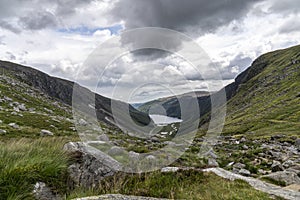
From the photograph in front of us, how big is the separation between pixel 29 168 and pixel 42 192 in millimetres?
823

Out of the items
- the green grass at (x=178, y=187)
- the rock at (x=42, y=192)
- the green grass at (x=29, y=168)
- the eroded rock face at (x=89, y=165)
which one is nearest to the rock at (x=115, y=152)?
the eroded rock face at (x=89, y=165)

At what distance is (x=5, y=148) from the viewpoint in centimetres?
898

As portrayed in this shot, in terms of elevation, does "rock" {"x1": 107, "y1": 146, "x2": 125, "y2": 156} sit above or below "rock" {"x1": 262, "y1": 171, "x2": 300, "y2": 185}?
above

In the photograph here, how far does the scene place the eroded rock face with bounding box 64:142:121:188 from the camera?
10.1 metres

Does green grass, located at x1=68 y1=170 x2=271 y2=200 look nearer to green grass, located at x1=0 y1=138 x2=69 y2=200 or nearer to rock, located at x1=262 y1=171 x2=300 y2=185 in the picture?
green grass, located at x1=0 y1=138 x2=69 y2=200

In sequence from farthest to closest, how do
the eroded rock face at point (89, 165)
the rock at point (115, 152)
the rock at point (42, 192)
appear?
the rock at point (115, 152)
the eroded rock face at point (89, 165)
the rock at point (42, 192)

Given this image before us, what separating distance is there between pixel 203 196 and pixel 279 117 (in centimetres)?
13655

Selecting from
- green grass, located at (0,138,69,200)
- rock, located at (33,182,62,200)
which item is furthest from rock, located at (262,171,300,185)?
rock, located at (33,182,62,200)

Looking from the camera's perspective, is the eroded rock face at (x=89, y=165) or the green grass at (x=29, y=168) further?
the eroded rock face at (x=89, y=165)

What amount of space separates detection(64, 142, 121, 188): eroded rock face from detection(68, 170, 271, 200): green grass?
487 millimetres

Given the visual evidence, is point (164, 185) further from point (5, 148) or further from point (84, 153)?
point (5, 148)

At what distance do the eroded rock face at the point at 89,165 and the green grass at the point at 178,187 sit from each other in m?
0.49

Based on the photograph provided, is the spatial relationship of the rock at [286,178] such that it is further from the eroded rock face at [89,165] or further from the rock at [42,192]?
the rock at [42,192]

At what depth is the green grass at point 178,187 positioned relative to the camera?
27.8 feet
